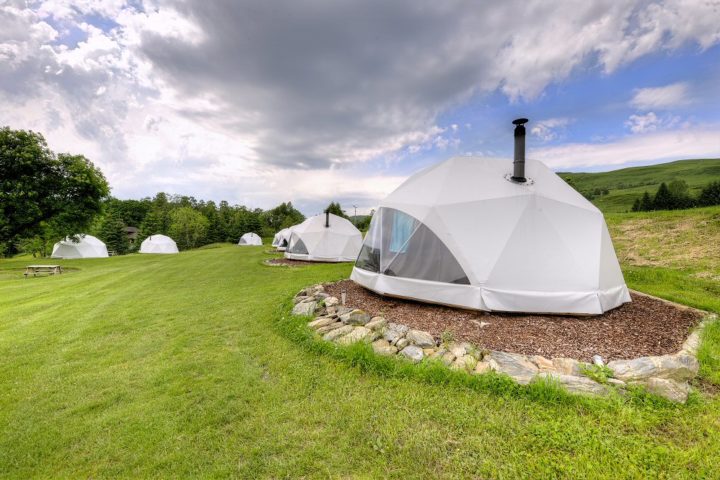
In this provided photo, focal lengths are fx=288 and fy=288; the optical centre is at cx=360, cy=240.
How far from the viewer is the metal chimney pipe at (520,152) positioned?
20.7 ft

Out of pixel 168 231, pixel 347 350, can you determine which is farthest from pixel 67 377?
pixel 168 231

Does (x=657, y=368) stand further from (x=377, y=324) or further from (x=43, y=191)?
(x=43, y=191)

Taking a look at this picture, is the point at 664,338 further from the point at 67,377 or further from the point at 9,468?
the point at 67,377

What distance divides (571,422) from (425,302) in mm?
3593

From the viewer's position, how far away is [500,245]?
5.74 meters

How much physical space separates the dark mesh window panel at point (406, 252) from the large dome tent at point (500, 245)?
23mm

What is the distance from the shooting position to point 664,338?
452cm

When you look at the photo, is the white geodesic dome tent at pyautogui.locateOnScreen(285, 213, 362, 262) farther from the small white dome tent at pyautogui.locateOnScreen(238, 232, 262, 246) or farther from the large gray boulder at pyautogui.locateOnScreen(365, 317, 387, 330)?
the small white dome tent at pyautogui.locateOnScreen(238, 232, 262, 246)

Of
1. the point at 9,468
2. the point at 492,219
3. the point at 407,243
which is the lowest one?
the point at 9,468

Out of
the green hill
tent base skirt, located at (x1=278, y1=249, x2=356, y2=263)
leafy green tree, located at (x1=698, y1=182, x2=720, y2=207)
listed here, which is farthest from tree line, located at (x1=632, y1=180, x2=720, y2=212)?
tent base skirt, located at (x1=278, y1=249, x2=356, y2=263)

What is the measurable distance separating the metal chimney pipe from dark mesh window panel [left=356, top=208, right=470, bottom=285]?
2.31m

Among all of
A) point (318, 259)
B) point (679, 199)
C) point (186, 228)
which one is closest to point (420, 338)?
point (318, 259)

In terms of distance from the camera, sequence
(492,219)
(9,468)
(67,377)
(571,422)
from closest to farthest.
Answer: (9,468)
(571,422)
(67,377)
(492,219)

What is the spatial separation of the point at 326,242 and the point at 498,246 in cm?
1416
